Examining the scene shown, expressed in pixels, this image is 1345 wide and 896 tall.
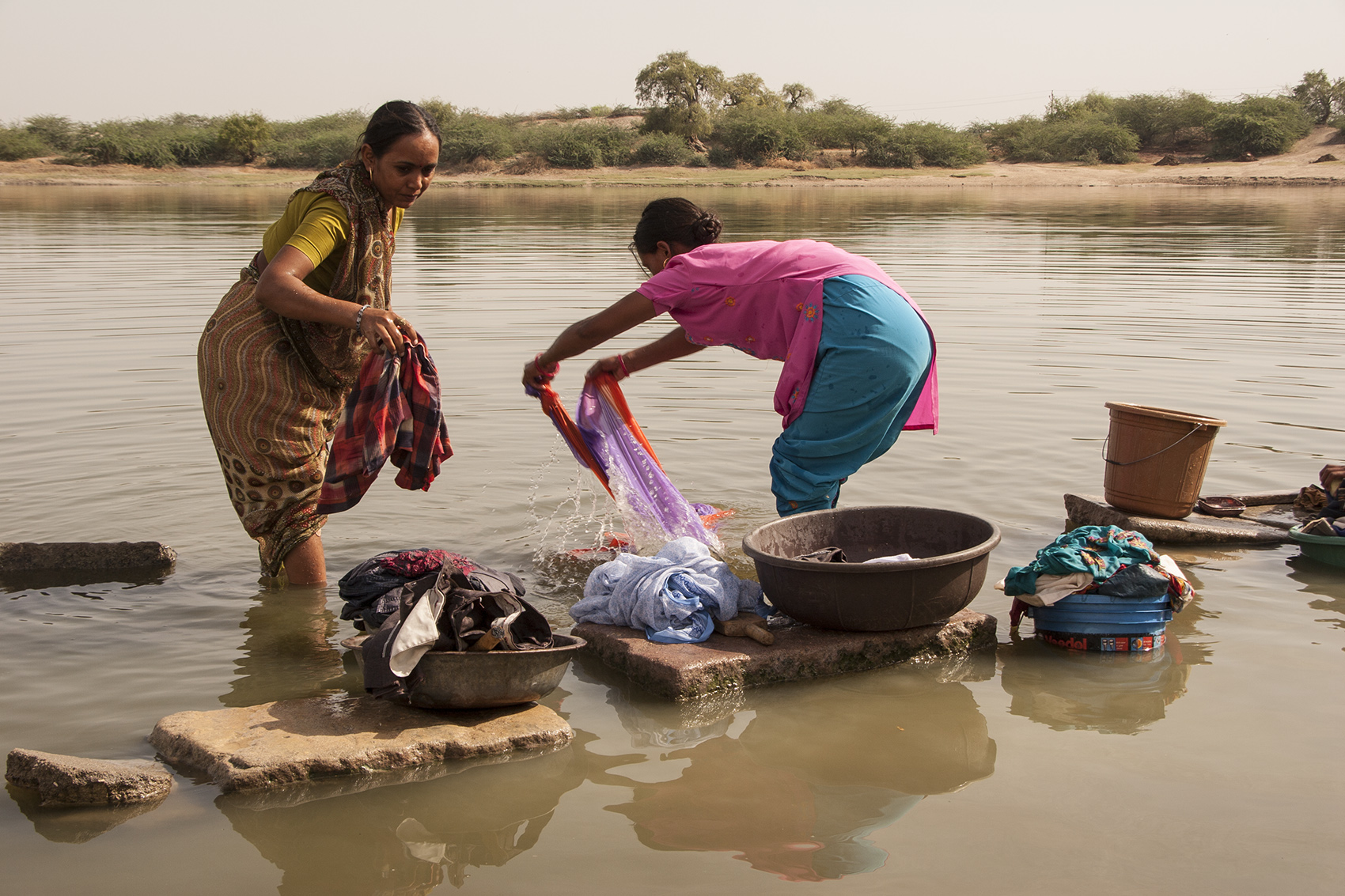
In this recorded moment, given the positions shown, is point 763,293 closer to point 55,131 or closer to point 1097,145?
point 1097,145

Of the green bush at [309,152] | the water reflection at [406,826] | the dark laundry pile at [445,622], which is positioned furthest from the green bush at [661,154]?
the water reflection at [406,826]

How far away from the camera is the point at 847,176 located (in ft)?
155

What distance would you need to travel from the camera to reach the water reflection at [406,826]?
2.63m

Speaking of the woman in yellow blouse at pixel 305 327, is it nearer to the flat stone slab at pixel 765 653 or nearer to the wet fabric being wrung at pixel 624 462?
the wet fabric being wrung at pixel 624 462

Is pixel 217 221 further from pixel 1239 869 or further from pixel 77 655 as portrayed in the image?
pixel 1239 869

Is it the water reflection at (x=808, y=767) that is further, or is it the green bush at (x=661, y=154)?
the green bush at (x=661, y=154)

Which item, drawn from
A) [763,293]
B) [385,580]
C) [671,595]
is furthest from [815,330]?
[385,580]

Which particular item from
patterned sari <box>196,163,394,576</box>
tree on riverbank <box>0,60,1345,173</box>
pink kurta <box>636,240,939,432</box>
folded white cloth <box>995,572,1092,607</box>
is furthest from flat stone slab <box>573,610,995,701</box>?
tree on riverbank <box>0,60,1345,173</box>

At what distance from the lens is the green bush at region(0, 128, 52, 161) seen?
50125 mm

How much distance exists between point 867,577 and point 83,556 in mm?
3341

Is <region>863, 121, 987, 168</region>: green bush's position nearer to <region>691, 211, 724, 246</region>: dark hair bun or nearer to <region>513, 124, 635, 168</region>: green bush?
<region>513, 124, 635, 168</region>: green bush

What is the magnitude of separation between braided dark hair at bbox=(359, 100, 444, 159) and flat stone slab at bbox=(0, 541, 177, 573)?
2070mm

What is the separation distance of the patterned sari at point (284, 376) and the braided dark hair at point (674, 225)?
3.21 ft

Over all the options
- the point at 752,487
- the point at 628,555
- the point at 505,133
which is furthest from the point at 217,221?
the point at 505,133
